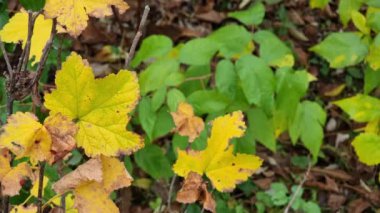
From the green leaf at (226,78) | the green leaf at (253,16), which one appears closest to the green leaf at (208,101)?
the green leaf at (226,78)

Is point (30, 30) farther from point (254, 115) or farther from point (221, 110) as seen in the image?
point (254, 115)

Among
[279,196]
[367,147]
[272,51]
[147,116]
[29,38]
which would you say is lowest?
[279,196]

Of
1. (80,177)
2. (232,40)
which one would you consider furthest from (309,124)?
(80,177)

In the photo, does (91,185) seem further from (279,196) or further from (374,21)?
(279,196)

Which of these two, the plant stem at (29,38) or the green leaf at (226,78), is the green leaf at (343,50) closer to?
the green leaf at (226,78)

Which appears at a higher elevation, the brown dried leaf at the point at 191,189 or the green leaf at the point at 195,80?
the brown dried leaf at the point at 191,189

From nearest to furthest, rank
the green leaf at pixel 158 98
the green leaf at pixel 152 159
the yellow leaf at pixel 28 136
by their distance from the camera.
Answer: the yellow leaf at pixel 28 136, the green leaf at pixel 158 98, the green leaf at pixel 152 159
